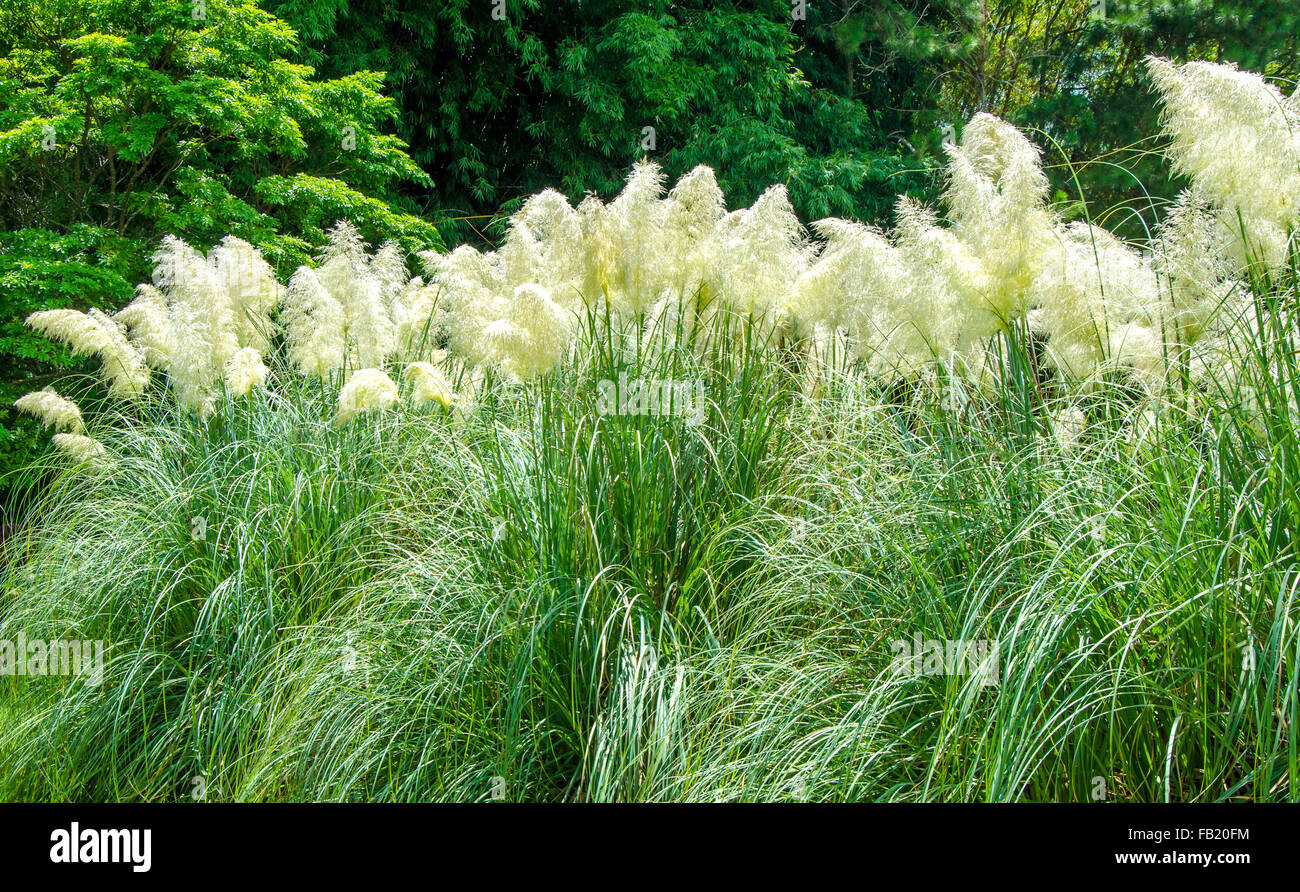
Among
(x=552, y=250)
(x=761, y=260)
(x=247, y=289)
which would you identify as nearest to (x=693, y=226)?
(x=761, y=260)

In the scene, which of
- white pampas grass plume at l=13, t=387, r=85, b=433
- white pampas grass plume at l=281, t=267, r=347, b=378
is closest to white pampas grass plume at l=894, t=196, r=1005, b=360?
white pampas grass plume at l=281, t=267, r=347, b=378

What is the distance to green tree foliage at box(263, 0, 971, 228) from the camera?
13750mm

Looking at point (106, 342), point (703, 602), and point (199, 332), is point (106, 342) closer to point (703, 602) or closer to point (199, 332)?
point (199, 332)

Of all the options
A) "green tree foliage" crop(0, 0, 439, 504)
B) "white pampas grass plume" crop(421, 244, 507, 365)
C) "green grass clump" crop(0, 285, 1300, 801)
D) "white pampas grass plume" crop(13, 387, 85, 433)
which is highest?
"green tree foliage" crop(0, 0, 439, 504)

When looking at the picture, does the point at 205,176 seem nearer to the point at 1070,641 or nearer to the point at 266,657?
the point at 266,657

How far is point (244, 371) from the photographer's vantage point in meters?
4.95

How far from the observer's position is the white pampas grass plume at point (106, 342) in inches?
203

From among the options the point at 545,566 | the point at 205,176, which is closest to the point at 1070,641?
the point at 545,566

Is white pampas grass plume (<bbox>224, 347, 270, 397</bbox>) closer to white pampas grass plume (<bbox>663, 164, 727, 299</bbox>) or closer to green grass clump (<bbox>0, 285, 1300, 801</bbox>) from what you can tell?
green grass clump (<bbox>0, 285, 1300, 801</bbox>)

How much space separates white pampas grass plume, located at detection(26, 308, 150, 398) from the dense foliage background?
4.10ft

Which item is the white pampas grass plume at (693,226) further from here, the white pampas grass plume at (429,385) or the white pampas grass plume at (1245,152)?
the white pampas grass plume at (1245,152)

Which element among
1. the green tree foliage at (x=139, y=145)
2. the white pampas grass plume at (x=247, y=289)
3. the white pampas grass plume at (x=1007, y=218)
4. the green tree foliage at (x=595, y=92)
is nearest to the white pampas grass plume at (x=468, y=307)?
the white pampas grass plume at (x=247, y=289)

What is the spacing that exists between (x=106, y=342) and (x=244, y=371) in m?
0.80
